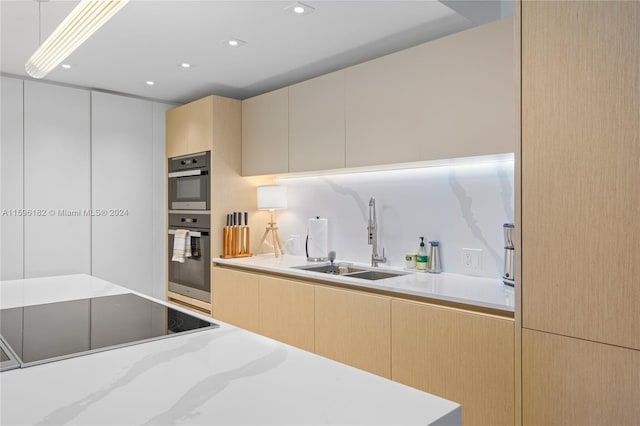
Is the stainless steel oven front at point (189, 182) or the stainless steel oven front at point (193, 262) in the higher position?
the stainless steel oven front at point (189, 182)

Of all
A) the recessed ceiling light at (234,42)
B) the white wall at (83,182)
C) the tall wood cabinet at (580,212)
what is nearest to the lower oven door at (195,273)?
the white wall at (83,182)

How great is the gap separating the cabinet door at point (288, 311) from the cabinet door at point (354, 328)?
76mm

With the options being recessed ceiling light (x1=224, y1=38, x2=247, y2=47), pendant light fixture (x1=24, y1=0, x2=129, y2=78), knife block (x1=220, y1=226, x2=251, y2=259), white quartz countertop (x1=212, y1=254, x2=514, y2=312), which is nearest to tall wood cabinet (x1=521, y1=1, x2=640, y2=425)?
white quartz countertop (x1=212, y1=254, x2=514, y2=312)

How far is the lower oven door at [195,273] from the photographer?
3746 millimetres

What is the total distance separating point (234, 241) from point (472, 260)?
1.94 metres

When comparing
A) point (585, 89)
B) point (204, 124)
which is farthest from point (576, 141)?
point (204, 124)

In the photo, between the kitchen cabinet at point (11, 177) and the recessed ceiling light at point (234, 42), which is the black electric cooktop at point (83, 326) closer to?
the recessed ceiling light at point (234, 42)

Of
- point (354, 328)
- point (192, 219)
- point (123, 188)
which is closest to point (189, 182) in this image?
point (192, 219)

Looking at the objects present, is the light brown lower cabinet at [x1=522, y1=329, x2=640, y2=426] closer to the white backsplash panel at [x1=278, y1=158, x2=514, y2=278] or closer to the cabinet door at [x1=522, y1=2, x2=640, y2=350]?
the cabinet door at [x1=522, y1=2, x2=640, y2=350]

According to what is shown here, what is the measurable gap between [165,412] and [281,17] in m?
2.19

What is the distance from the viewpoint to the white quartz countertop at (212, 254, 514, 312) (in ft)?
6.49

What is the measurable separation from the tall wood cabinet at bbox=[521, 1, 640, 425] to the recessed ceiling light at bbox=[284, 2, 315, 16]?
3.61ft

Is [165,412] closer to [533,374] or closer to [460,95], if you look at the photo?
[533,374]

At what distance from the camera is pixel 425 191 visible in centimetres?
287
